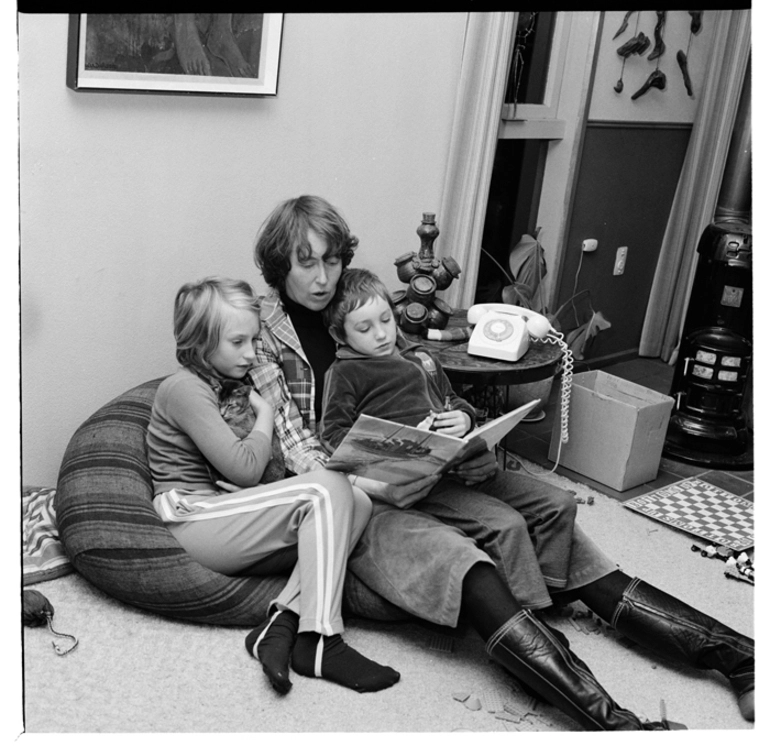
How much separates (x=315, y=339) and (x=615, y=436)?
3.51ft

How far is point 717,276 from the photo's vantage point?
9.95 feet

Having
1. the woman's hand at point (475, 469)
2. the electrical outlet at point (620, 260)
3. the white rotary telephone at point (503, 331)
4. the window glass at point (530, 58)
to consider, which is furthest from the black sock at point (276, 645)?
the electrical outlet at point (620, 260)

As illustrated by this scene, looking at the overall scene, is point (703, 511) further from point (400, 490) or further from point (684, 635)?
point (400, 490)

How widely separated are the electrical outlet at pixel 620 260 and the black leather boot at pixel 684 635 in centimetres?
189

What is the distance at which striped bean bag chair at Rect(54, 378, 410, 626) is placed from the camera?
188 cm

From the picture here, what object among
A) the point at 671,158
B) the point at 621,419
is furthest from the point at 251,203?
the point at 671,158

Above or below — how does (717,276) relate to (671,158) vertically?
below

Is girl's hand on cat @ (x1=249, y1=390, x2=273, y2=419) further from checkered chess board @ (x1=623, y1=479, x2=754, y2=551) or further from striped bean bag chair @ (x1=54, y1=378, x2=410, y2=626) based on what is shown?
checkered chess board @ (x1=623, y1=479, x2=754, y2=551)

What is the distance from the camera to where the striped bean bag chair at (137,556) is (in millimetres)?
1876

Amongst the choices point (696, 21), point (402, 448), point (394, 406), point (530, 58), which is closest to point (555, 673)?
Answer: point (402, 448)

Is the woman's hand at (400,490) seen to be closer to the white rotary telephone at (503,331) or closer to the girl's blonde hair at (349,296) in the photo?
the girl's blonde hair at (349,296)

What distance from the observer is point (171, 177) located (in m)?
2.18

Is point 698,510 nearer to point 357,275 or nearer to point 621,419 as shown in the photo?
point 621,419

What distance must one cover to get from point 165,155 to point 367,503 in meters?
0.90
